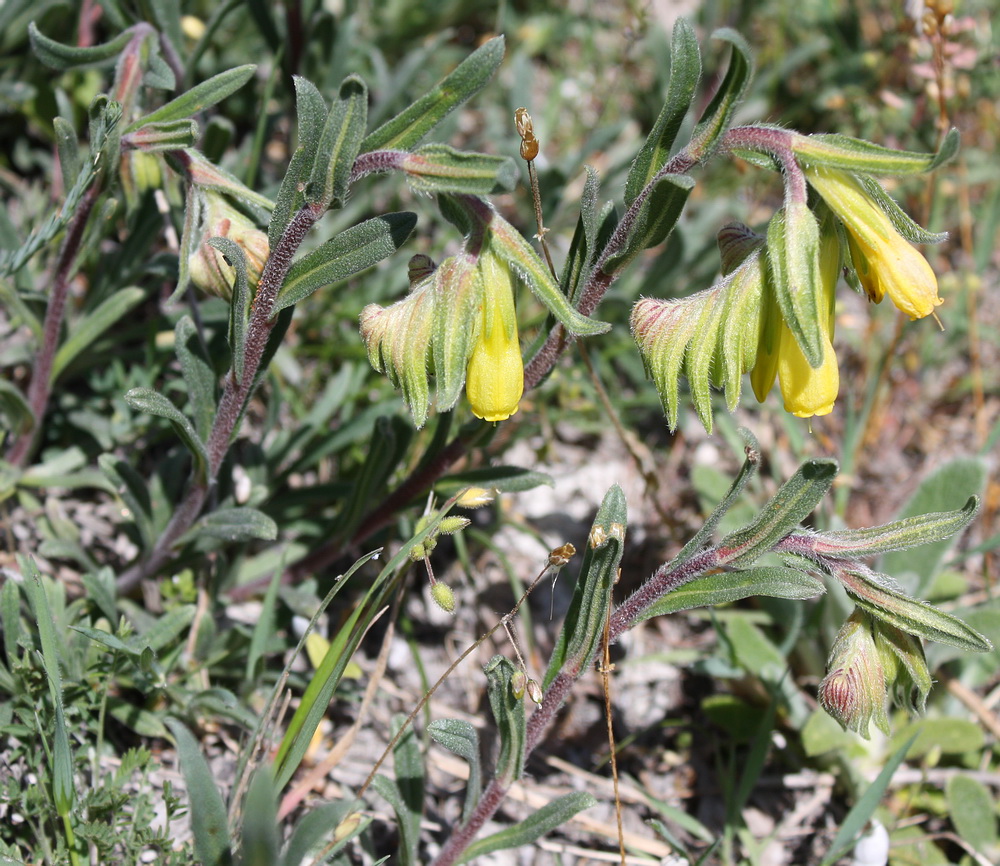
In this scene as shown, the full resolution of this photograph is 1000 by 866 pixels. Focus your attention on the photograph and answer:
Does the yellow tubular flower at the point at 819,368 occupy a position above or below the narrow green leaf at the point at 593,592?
above

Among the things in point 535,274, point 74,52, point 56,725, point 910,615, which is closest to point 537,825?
point 910,615

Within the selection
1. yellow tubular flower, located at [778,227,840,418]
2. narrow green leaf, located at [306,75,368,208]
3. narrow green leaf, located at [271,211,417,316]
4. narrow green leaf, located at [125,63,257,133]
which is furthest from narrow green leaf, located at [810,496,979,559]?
narrow green leaf, located at [125,63,257,133]

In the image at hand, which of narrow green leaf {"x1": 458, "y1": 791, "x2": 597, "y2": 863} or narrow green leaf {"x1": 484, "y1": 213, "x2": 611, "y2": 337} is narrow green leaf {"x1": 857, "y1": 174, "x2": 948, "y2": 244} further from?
narrow green leaf {"x1": 458, "y1": 791, "x2": 597, "y2": 863}

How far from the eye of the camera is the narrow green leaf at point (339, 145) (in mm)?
2096

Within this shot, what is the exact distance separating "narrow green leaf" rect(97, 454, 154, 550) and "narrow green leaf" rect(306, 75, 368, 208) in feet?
3.70

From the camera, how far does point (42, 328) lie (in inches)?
121

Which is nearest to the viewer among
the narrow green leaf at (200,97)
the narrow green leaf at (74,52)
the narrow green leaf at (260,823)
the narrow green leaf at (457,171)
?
the narrow green leaf at (260,823)

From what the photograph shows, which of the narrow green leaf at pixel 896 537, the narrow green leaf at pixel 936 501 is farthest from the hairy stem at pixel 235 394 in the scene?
the narrow green leaf at pixel 936 501

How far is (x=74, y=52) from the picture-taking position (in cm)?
280

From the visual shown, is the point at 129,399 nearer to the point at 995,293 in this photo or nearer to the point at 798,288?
the point at 798,288

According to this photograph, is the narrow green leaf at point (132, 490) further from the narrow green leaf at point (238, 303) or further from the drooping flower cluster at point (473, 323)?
the drooping flower cluster at point (473, 323)

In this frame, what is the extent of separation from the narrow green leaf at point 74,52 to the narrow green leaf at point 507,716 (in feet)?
6.98

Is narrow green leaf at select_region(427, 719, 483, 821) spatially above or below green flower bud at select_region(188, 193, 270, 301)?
below

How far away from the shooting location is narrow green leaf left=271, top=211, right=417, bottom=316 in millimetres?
2232
